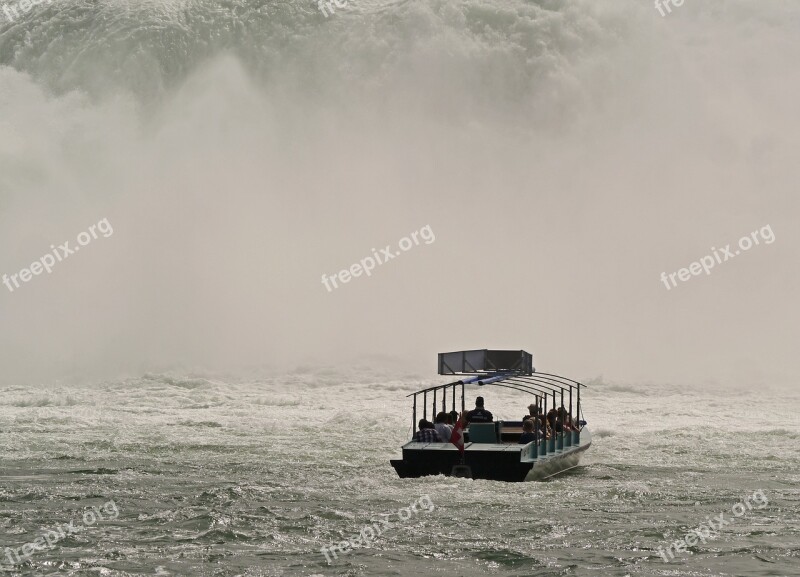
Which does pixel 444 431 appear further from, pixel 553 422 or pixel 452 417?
pixel 553 422

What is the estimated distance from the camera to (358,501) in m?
17.5

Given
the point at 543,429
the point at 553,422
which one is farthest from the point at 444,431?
the point at 553,422

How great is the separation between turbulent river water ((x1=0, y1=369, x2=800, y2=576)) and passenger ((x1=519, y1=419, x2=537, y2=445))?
1.03 meters

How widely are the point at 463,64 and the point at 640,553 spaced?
5324cm

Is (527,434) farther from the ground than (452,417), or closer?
closer

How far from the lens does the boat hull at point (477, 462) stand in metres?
18.9

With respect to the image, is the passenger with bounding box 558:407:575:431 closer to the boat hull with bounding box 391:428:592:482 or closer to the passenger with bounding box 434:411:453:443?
the boat hull with bounding box 391:428:592:482

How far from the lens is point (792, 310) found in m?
51.7

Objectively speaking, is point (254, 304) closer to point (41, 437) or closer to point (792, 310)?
point (792, 310)

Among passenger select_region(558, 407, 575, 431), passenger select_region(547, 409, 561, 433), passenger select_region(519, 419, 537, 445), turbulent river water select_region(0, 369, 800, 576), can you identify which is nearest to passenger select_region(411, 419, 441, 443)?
turbulent river water select_region(0, 369, 800, 576)

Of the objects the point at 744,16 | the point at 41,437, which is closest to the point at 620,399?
the point at 41,437

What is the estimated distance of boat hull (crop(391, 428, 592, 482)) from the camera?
1892 centimetres

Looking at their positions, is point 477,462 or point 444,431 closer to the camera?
point 477,462

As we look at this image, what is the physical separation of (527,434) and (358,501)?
4.52m
